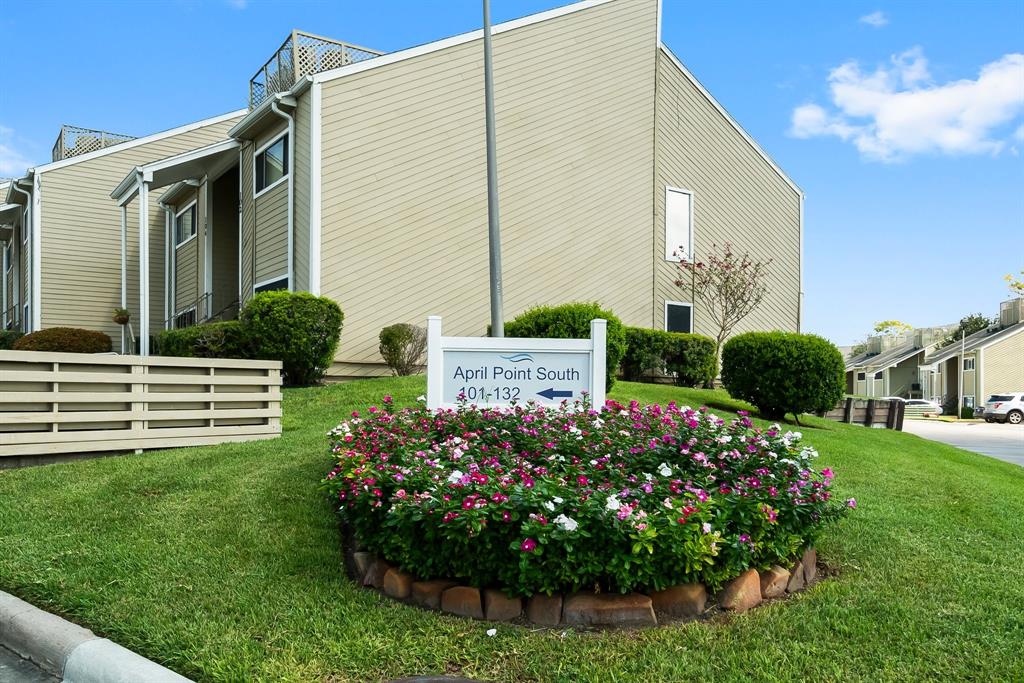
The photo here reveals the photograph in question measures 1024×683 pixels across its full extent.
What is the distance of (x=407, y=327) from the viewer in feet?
46.8

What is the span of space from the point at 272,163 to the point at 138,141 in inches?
378

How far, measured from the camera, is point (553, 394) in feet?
24.2

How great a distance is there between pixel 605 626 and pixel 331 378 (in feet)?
35.6

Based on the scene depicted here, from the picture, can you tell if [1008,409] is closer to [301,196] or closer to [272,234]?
[272,234]

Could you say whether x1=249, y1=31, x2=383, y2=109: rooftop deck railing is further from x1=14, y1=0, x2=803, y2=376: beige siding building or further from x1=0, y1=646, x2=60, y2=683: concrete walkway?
x1=0, y1=646, x2=60, y2=683: concrete walkway

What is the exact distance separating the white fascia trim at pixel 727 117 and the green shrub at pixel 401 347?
10.7 meters

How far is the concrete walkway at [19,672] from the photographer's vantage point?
3855 mm

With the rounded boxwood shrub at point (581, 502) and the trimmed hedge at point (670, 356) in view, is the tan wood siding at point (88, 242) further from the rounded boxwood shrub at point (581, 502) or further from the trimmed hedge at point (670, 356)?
the rounded boxwood shrub at point (581, 502)

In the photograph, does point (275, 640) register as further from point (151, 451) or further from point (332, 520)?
point (151, 451)

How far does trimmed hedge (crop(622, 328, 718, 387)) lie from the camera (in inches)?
680

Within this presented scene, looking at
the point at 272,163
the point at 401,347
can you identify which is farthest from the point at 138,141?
the point at 401,347

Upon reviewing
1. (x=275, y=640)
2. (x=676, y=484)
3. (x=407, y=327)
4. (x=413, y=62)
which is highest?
(x=413, y=62)

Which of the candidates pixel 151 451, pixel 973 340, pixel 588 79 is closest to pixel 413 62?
pixel 588 79

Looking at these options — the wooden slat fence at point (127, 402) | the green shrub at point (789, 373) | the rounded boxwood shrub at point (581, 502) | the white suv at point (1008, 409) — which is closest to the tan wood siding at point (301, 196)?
the wooden slat fence at point (127, 402)
